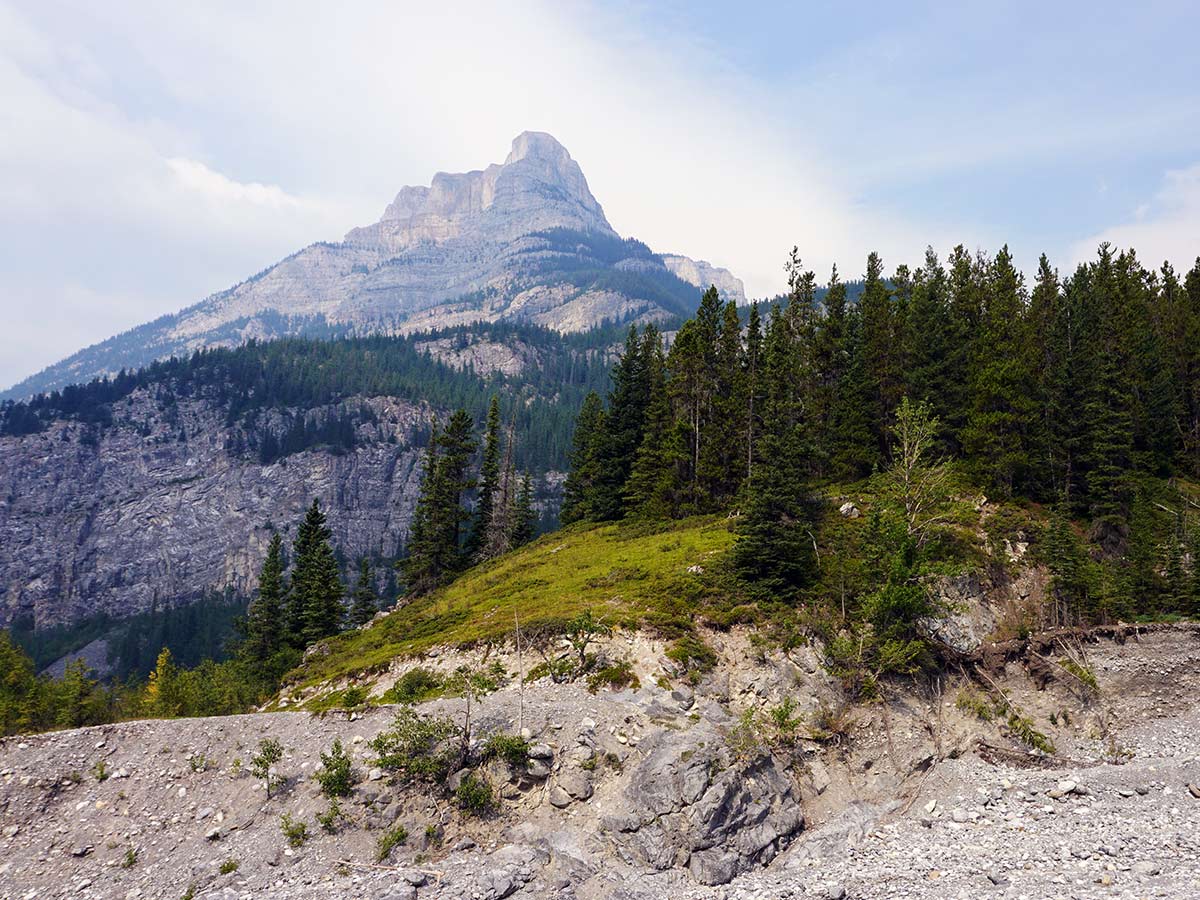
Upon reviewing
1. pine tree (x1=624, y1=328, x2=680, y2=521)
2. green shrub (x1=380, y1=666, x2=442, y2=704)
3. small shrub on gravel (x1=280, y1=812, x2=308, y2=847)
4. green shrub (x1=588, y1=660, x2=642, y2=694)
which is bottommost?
small shrub on gravel (x1=280, y1=812, x2=308, y2=847)

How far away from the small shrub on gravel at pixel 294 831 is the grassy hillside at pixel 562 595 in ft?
39.3

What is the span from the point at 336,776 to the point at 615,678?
12105mm

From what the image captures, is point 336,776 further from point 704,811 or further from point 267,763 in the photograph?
point 704,811

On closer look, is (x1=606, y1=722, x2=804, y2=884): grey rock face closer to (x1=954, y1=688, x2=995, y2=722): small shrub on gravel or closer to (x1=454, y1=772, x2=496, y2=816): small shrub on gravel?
(x1=454, y1=772, x2=496, y2=816): small shrub on gravel

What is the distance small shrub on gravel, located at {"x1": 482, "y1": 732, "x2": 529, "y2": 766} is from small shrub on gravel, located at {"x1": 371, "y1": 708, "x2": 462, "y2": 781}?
1.22 meters

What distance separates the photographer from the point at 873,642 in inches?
1165

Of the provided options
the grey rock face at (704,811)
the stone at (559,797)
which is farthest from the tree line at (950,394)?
the stone at (559,797)

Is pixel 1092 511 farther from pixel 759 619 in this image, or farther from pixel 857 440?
pixel 759 619

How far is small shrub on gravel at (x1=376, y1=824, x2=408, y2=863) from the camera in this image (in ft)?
66.5

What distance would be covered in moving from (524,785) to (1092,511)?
45843 millimetres

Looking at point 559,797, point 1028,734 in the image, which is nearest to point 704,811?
point 559,797

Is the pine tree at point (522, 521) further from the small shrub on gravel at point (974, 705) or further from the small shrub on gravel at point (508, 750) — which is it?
the small shrub on gravel at point (974, 705)

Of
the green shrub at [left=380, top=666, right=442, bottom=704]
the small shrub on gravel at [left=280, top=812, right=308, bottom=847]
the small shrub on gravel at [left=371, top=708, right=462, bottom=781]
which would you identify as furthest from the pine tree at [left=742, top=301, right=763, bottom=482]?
the small shrub on gravel at [left=280, top=812, right=308, bottom=847]

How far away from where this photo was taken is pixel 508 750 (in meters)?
23.0
